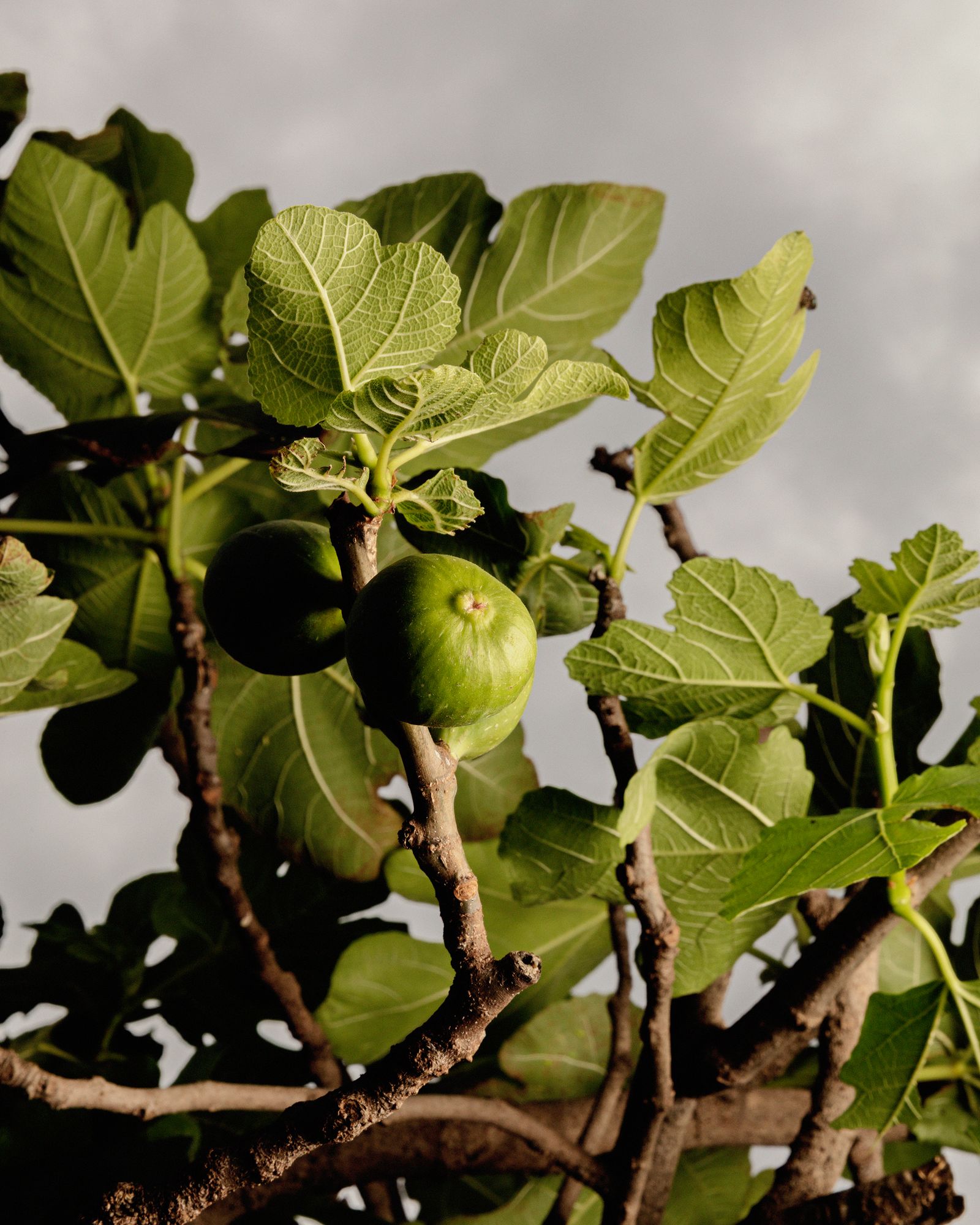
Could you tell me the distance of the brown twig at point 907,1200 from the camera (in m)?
0.79

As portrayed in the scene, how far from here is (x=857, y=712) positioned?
101cm

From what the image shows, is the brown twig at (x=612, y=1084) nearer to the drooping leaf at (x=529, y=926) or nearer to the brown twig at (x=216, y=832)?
the drooping leaf at (x=529, y=926)

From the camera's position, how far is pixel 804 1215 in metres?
0.87

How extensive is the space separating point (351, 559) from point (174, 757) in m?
0.91

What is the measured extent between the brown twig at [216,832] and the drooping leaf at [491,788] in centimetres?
27

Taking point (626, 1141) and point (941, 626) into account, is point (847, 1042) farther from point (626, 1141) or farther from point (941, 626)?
point (941, 626)

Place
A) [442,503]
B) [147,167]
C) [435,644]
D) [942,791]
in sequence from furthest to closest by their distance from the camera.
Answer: [147,167] < [942,791] < [442,503] < [435,644]

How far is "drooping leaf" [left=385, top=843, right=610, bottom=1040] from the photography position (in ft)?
3.77

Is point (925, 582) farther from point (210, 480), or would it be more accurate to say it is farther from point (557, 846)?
point (210, 480)

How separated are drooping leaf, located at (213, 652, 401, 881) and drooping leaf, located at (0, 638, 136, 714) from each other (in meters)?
0.22

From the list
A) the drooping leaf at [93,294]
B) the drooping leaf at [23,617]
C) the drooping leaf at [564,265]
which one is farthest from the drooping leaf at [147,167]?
the drooping leaf at [23,617]

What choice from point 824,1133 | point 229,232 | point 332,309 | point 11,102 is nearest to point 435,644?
point 332,309

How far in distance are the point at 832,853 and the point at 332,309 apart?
1.46ft

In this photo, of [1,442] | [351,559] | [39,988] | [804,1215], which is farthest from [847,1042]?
[1,442]
